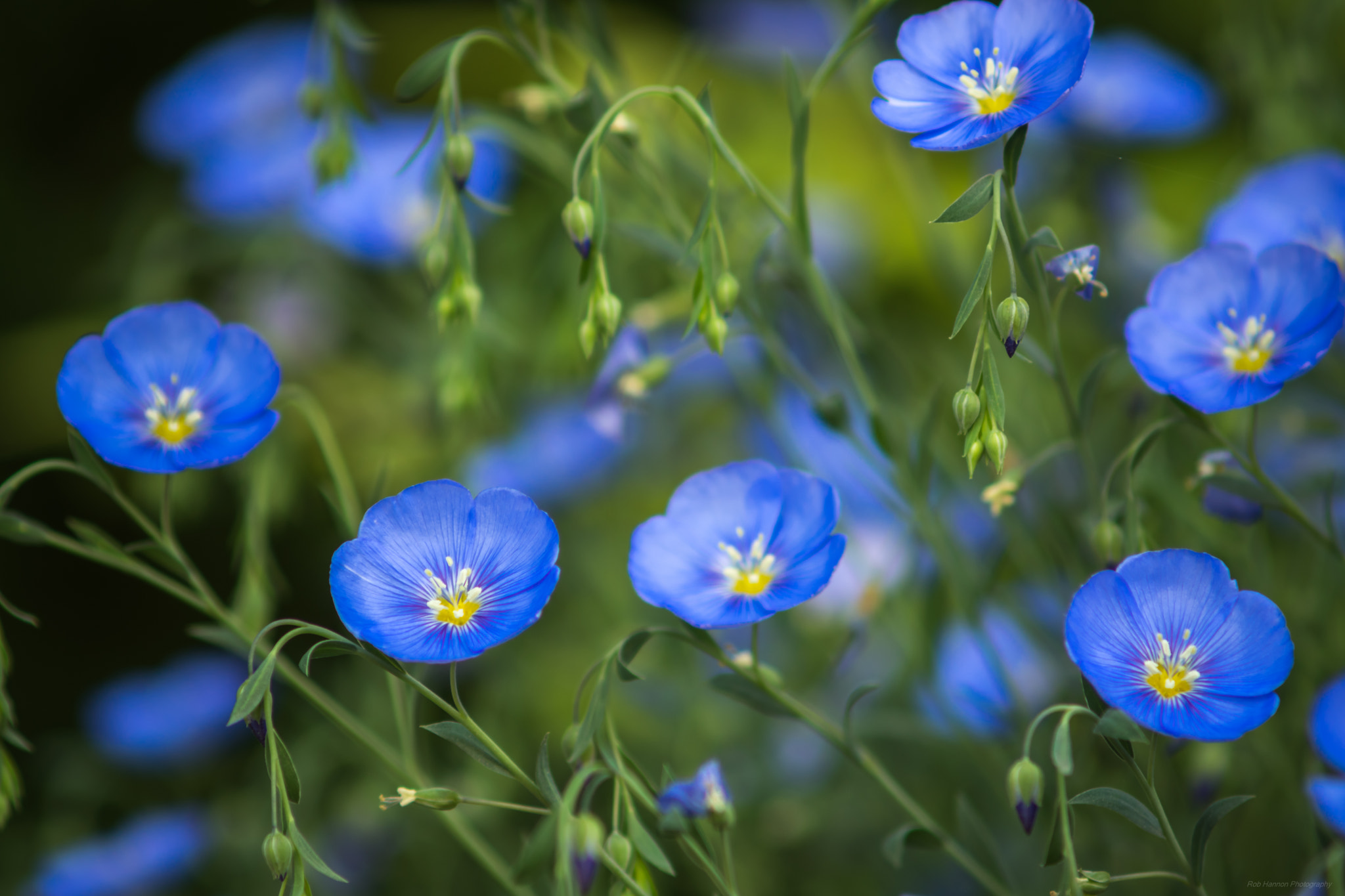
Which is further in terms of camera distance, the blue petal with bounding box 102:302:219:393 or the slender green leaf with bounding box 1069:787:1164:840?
the blue petal with bounding box 102:302:219:393

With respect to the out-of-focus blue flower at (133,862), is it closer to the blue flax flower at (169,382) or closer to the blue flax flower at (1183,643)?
the blue flax flower at (169,382)

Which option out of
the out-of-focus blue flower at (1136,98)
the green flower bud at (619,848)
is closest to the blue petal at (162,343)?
the green flower bud at (619,848)

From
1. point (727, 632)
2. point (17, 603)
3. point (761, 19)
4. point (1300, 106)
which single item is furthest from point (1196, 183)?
point (17, 603)

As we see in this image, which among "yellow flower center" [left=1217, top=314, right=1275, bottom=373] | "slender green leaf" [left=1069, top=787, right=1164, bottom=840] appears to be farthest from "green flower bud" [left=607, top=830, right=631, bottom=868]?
"yellow flower center" [left=1217, top=314, right=1275, bottom=373]

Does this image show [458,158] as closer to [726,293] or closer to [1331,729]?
[726,293]

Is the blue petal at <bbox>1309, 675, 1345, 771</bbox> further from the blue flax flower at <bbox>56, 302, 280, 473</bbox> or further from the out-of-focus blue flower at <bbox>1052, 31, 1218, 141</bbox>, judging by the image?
the out-of-focus blue flower at <bbox>1052, 31, 1218, 141</bbox>

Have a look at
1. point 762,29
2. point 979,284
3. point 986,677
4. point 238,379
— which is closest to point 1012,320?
point 979,284
